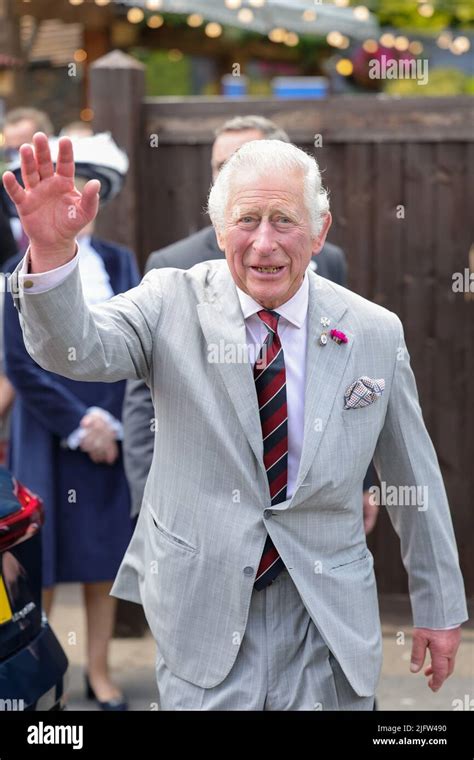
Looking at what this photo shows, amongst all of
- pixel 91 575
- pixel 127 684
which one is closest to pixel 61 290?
pixel 91 575

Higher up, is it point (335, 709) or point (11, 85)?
point (11, 85)

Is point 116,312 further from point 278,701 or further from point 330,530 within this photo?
point 278,701

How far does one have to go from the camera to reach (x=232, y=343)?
8.98 feet

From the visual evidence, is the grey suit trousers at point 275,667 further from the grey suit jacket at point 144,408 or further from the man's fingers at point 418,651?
the grey suit jacket at point 144,408

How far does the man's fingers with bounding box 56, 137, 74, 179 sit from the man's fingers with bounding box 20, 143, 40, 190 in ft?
0.15

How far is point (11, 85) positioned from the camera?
470 inches

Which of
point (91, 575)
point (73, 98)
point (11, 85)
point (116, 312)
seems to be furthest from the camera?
point (73, 98)

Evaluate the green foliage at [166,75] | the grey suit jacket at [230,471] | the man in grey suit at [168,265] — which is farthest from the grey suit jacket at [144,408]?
the green foliage at [166,75]

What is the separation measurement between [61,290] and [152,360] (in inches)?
17.8

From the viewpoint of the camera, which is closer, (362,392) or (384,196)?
→ (362,392)

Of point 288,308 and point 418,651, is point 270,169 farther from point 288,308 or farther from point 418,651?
point 418,651

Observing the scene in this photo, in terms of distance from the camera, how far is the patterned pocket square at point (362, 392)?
9.12 feet

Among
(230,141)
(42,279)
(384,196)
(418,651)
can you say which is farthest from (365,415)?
(384,196)

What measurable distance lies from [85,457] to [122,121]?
5.61ft
